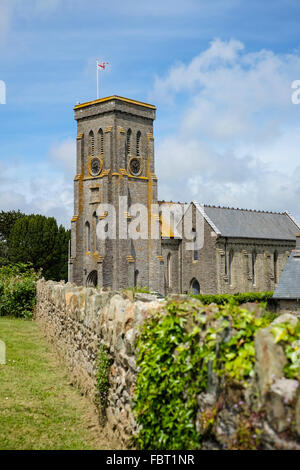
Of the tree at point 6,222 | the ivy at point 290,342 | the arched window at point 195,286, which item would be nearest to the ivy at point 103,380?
the ivy at point 290,342

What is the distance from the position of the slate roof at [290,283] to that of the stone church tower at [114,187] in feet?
54.9

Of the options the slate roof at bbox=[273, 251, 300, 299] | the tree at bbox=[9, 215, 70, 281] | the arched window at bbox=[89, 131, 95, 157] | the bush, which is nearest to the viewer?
the bush

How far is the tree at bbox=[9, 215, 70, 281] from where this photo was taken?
54.1 metres

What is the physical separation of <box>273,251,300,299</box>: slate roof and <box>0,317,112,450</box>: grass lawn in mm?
17614

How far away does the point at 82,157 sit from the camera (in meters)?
44.1

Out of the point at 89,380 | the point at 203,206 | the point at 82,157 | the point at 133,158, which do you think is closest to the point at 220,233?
the point at 203,206

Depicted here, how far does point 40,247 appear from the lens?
2157 inches

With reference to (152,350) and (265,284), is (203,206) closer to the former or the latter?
(265,284)

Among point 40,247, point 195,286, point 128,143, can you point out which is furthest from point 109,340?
point 40,247

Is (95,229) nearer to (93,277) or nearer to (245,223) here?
(93,277)

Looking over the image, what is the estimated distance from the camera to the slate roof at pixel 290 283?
26.0 metres

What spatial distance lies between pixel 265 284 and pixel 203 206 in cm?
988

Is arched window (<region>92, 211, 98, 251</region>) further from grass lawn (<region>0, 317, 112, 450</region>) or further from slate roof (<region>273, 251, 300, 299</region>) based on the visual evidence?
grass lawn (<region>0, 317, 112, 450</region>)

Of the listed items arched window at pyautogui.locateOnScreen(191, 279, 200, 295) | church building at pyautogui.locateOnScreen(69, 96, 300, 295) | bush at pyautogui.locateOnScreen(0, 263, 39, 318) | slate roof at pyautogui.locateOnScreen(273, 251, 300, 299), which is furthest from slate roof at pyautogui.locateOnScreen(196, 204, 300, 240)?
bush at pyautogui.locateOnScreen(0, 263, 39, 318)
